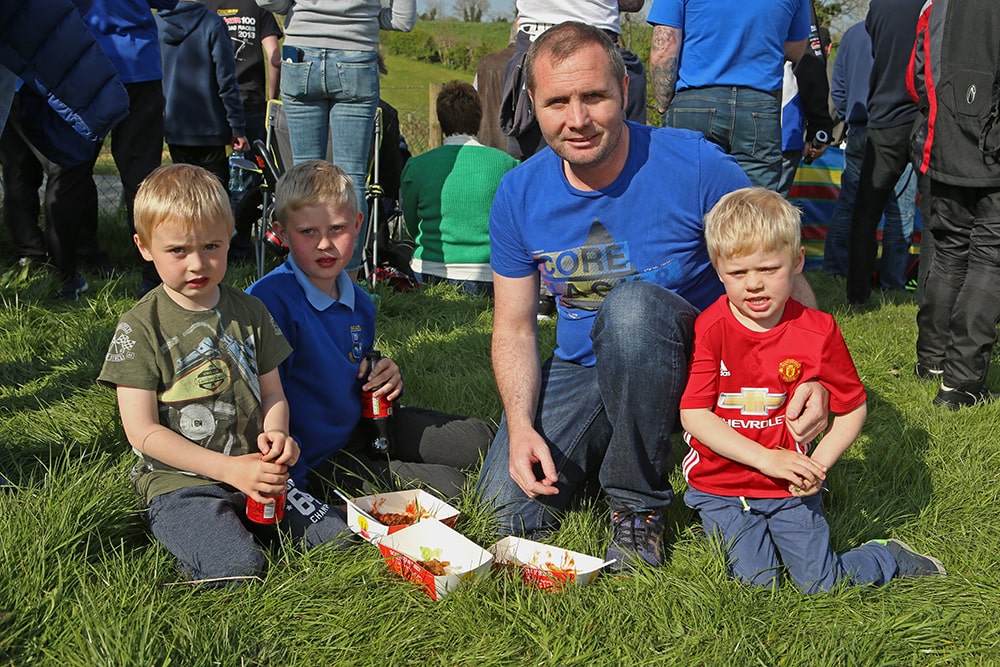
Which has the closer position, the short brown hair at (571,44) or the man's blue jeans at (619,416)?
the man's blue jeans at (619,416)

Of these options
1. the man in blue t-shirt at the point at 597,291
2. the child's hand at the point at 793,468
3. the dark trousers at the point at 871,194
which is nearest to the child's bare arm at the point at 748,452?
the child's hand at the point at 793,468

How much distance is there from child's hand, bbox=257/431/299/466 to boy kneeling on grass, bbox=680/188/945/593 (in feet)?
3.82

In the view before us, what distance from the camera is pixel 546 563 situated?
8.43ft

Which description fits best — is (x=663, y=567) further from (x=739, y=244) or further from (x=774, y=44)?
(x=774, y=44)

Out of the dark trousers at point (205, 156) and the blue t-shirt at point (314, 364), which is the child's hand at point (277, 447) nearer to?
the blue t-shirt at point (314, 364)

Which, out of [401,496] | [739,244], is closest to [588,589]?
[401,496]

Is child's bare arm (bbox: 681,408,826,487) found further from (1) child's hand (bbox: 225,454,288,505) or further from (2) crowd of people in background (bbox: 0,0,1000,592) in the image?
(1) child's hand (bbox: 225,454,288,505)

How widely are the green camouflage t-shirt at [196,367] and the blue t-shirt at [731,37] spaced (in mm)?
3270

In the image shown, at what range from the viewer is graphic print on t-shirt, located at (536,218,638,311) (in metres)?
2.92

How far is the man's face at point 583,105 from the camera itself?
2.75 metres

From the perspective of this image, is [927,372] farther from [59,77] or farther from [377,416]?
[59,77]

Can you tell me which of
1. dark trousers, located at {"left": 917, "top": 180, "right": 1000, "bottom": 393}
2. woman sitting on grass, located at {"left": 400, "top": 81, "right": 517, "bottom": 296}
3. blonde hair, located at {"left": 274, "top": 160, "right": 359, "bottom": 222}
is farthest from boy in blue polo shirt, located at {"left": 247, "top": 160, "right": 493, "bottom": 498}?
woman sitting on grass, located at {"left": 400, "top": 81, "right": 517, "bottom": 296}

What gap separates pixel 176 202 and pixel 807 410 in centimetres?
190

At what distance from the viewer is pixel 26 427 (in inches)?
136
